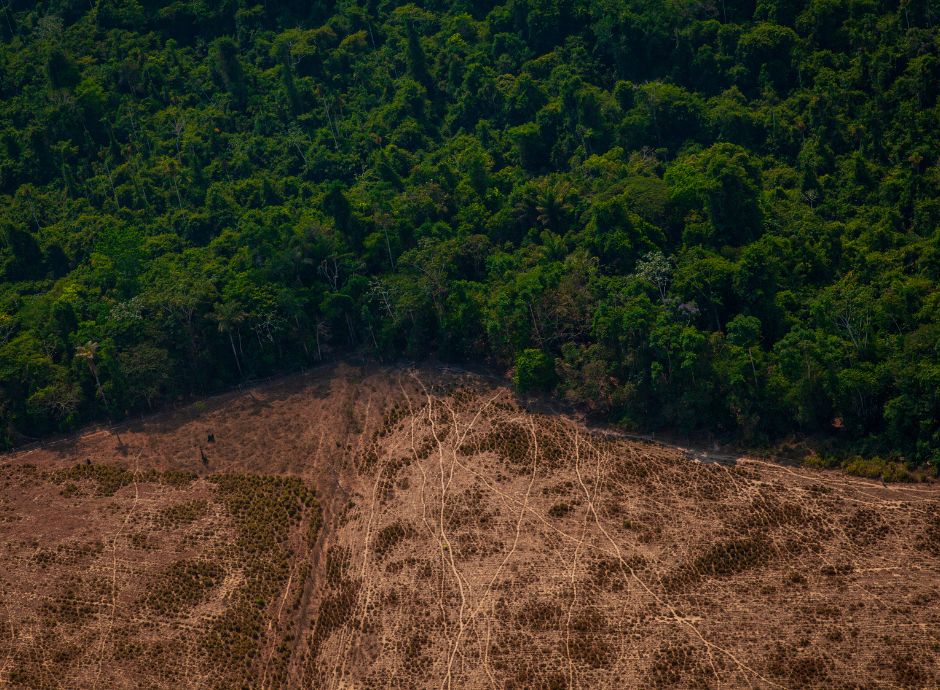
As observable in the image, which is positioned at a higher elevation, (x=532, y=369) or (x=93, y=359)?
(x=532, y=369)

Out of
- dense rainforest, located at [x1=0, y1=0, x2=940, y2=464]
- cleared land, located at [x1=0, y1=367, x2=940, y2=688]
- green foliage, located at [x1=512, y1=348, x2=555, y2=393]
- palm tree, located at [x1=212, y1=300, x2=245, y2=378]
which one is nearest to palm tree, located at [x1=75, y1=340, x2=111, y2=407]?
dense rainforest, located at [x1=0, y1=0, x2=940, y2=464]

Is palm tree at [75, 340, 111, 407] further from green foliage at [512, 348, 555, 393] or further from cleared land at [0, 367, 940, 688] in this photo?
green foliage at [512, 348, 555, 393]

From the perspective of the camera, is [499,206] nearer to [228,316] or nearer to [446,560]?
[228,316]

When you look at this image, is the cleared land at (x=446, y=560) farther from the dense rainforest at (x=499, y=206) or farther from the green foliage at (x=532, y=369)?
the dense rainforest at (x=499, y=206)

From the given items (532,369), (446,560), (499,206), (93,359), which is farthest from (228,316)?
(446,560)

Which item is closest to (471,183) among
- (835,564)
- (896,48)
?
(896,48)

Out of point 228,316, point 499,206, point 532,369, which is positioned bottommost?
point 228,316
